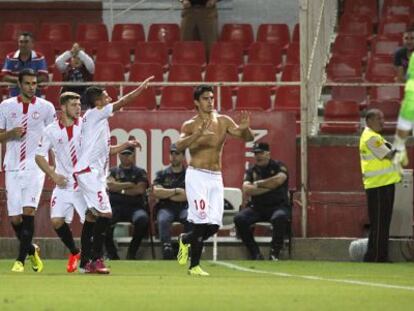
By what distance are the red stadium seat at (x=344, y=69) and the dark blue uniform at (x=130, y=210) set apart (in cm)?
453

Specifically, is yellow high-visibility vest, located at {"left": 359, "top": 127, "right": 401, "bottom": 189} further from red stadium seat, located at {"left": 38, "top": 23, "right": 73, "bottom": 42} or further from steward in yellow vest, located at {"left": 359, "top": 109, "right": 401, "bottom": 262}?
red stadium seat, located at {"left": 38, "top": 23, "right": 73, "bottom": 42}

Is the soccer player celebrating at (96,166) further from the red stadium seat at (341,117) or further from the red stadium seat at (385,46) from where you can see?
the red stadium seat at (385,46)

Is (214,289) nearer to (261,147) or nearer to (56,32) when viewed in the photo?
(261,147)

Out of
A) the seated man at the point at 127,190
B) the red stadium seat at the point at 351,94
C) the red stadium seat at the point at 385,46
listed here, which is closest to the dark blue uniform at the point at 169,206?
the seated man at the point at 127,190

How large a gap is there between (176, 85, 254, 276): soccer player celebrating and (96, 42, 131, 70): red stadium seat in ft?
31.1

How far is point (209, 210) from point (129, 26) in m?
12.1

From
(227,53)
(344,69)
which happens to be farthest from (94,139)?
(227,53)

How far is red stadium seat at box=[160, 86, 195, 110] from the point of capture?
2356cm

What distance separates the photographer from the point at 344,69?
25031 mm

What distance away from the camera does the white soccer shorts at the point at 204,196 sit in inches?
650

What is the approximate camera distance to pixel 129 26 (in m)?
28.1

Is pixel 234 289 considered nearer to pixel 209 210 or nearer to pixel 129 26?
pixel 209 210

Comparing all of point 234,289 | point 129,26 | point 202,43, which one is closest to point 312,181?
point 202,43

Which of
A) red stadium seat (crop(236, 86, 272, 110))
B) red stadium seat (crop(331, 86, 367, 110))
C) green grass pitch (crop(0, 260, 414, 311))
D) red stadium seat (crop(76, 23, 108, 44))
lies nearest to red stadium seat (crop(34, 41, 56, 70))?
red stadium seat (crop(76, 23, 108, 44))
